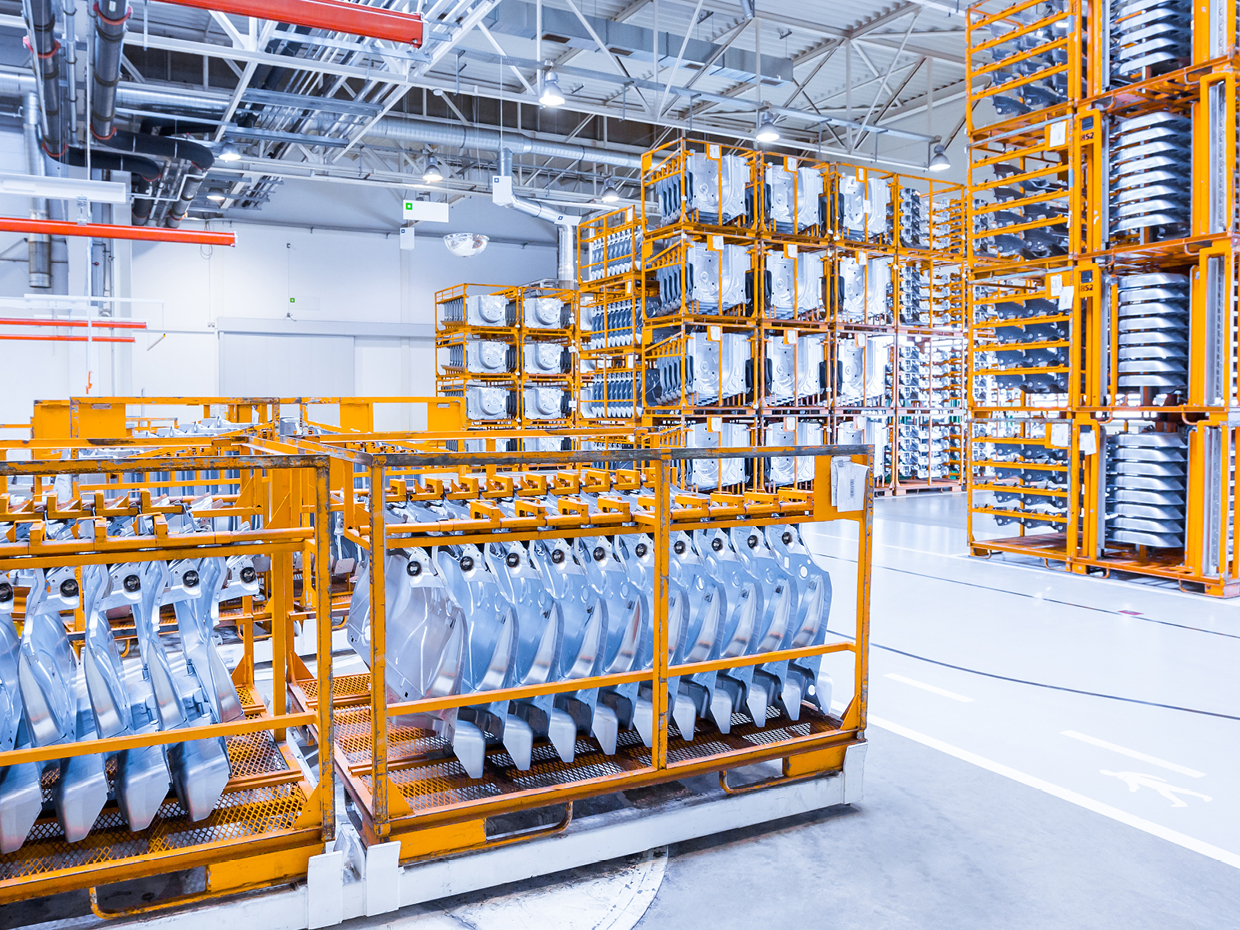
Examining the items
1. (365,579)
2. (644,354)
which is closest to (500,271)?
(644,354)

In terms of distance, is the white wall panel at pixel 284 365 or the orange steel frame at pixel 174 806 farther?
the white wall panel at pixel 284 365

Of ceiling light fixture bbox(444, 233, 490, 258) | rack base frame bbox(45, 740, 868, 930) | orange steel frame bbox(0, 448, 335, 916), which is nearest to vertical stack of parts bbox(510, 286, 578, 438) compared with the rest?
ceiling light fixture bbox(444, 233, 490, 258)

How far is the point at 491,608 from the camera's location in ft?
10.3

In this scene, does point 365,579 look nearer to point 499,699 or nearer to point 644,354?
point 499,699

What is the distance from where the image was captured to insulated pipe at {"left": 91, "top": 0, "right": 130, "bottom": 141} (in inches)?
228

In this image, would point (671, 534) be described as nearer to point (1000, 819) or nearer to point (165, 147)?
point (1000, 819)

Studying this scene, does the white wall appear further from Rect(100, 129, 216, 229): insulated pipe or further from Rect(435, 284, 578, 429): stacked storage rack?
Rect(435, 284, 578, 429): stacked storage rack

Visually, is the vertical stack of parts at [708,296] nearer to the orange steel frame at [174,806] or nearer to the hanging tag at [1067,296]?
the hanging tag at [1067,296]

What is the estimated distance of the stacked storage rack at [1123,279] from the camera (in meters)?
6.83

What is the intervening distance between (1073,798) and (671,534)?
1858mm

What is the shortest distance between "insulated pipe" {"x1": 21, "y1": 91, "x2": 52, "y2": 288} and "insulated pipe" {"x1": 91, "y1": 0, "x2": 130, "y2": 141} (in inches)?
45.0

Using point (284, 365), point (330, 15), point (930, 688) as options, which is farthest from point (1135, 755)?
point (284, 365)

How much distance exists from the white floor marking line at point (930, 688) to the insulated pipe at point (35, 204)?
10.7 m

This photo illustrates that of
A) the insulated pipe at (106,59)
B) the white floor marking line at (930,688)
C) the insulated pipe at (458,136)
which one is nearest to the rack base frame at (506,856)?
the white floor marking line at (930,688)
